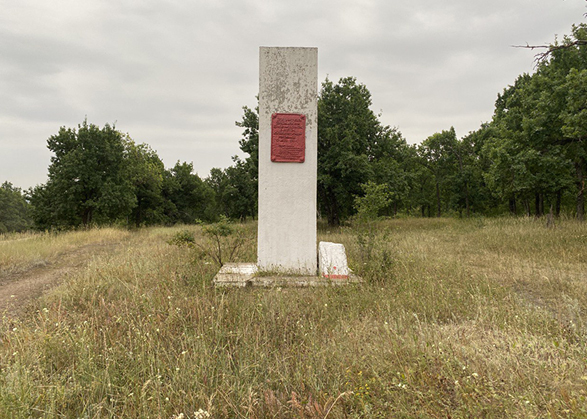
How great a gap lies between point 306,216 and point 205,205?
40866mm

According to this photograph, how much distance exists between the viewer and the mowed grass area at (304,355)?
234cm

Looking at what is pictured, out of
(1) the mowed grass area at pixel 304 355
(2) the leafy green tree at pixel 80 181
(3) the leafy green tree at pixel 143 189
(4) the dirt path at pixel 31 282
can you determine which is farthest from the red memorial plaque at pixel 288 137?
(3) the leafy green tree at pixel 143 189

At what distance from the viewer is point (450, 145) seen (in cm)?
4072

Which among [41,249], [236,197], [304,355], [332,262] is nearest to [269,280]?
[332,262]

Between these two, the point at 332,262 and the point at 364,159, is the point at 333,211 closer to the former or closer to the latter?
the point at 364,159

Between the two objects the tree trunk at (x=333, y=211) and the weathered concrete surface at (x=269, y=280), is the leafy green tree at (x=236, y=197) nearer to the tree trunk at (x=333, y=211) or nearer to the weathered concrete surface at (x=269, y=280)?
the tree trunk at (x=333, y=211)

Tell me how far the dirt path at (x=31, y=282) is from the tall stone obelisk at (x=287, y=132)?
4174 mm

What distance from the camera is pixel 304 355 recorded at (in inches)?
117

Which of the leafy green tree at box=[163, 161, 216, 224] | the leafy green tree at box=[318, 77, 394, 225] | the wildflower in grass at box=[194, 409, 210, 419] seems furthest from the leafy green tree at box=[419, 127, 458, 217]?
the wildflower in grass at box=[194, 409, 210, 419]

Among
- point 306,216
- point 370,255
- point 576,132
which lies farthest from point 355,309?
point 576,132

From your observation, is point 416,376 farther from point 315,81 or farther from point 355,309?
point 315,81

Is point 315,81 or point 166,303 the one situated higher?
point 315,81

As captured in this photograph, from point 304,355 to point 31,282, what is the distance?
7.50 m

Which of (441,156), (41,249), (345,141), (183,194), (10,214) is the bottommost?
(10,214)
